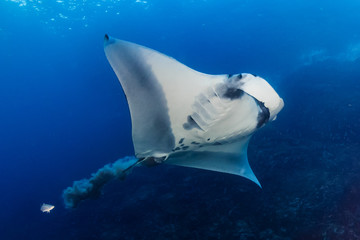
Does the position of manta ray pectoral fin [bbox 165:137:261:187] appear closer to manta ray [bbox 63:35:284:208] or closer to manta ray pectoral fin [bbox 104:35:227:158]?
manta ray [bbox 63:35:284:208]

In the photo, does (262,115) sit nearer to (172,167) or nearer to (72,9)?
(172,167)

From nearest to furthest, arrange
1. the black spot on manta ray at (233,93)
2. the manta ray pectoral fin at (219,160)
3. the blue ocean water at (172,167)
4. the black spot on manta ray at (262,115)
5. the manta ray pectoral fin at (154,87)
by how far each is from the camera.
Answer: the manta ray pectoral fin at (154,87) < the black spot on manta ray at (233,93) < the black spot on manta ray at (262,115) < the manta ray pectoral fin at (219,160) < the blue ocean water at (172,167)

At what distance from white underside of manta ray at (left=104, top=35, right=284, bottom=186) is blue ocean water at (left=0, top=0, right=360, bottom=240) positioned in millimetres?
2328

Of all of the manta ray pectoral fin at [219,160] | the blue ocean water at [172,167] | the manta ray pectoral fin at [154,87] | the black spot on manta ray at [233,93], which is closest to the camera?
the manta ray pectoral fin at [154,87]

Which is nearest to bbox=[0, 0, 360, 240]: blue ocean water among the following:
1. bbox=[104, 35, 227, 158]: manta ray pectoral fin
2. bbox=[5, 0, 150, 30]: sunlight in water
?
bbox=[5, 0, 150, 30]: sunlight in water

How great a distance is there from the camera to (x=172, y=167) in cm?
898

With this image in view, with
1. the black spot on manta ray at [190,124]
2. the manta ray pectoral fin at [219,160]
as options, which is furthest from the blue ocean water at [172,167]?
the black spot on manta ray at [190,124]

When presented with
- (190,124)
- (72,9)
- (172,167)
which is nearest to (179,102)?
(190,124)

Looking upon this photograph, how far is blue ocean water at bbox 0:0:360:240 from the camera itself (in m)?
4.77

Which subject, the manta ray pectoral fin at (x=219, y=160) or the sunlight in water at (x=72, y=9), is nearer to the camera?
the manta ray pectoral fin at (x=219, y=160)

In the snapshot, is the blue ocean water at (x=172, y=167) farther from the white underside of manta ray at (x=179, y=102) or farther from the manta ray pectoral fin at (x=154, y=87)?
the manta ray pectoral fin at (x=154, y=87)

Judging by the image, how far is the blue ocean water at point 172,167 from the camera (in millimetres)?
4766

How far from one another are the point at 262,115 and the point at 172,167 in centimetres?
661

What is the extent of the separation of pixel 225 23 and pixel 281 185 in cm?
3434
